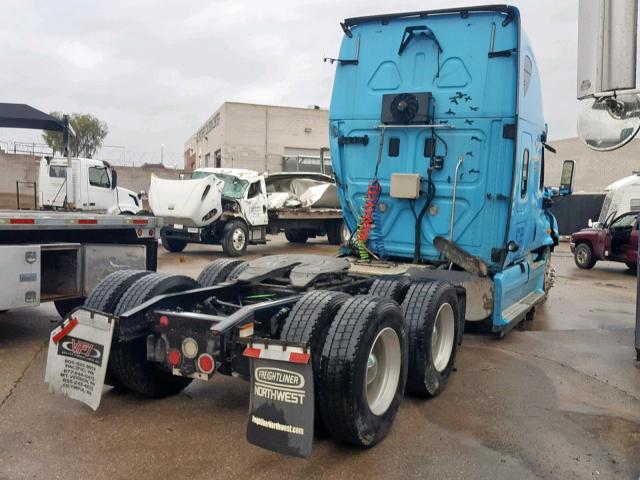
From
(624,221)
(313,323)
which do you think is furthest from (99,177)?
(624,221)

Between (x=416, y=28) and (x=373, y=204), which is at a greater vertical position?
(x=416, y=28)

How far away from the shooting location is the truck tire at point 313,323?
3.60m

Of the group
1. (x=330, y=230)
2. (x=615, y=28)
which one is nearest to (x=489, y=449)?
(x=615, y=28)

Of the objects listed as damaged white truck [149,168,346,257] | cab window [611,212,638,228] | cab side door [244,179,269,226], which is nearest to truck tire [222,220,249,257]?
damaged white truck [149,168,346,257]

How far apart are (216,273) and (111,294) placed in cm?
118

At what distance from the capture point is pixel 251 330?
3.68 metres

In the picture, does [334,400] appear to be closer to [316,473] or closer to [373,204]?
[316,473]

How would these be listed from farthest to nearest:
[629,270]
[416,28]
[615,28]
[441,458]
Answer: [629,270], [416,28], [441,458], [615,28]

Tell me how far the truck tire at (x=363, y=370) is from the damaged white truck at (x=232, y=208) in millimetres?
11504

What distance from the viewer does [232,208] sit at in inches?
638

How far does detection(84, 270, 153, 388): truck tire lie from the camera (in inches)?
171

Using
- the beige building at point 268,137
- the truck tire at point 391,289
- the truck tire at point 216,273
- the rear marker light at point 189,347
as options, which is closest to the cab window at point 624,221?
the truck tire at point 391,289

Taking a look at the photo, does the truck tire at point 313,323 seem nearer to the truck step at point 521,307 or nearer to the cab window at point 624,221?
the truck step at point 521,307

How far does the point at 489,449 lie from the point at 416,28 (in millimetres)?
4485
